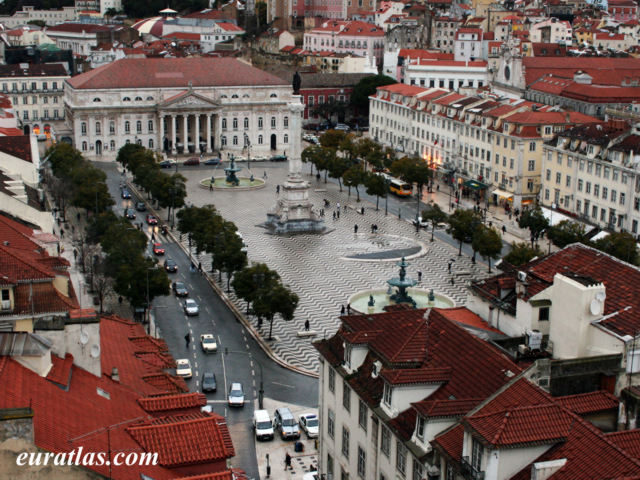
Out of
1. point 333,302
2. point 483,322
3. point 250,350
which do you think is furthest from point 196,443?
point 333,302

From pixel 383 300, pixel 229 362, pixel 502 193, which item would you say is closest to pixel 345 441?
pixel 229 362

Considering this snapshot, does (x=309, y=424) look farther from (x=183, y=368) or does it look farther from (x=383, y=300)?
(x=383, y=300)

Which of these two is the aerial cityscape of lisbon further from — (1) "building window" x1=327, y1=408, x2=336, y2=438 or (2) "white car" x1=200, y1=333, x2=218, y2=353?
(1) "building window" x1=327, y1=408, x2=336, y2=438

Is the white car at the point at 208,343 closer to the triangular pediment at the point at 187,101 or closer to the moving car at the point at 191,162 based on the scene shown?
the moving car at the point at 191,162

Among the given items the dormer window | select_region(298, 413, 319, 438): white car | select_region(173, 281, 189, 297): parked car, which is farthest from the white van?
select_region(173, 281, 189, 297): parked car

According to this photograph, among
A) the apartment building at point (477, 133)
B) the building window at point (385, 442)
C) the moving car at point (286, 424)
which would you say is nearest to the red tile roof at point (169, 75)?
the apartment building at point (477, 133)

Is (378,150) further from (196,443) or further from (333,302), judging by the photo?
(196,443)
